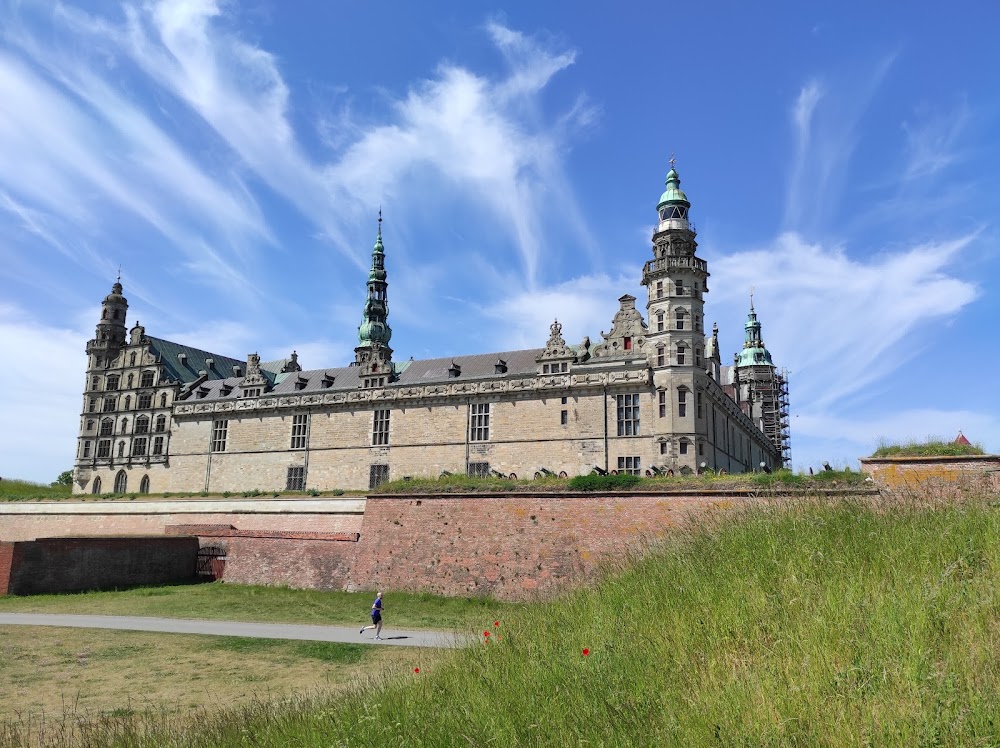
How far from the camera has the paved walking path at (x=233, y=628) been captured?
58.5 feet

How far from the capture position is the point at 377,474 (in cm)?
4397

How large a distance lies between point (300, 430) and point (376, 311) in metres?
16.6

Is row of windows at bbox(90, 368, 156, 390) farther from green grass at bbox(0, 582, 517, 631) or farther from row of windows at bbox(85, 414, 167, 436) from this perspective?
green grass at bbox(0, 582, 517, 631)

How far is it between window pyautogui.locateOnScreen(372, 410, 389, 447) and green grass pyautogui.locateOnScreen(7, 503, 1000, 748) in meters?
36.1

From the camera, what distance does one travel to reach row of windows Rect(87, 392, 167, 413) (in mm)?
55156

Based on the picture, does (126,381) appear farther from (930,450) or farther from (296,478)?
(930,450)

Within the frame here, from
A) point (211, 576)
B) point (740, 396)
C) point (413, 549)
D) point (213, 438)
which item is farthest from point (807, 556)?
point (740, 396)

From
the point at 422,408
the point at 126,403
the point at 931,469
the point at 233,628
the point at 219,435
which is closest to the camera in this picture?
the point at 931,469

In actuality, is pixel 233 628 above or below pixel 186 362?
below

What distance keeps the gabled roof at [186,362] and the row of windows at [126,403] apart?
2.16 meters

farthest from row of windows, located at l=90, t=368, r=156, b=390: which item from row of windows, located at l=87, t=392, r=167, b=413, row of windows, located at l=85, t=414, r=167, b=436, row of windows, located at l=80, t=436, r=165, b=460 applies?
row of windows, located at l=80, t=436, r=165, b=460

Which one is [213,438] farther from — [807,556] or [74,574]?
[807,556]

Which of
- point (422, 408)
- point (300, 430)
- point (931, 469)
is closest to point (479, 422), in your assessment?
point (422, 408)

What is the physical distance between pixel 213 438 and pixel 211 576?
70.9 ft
